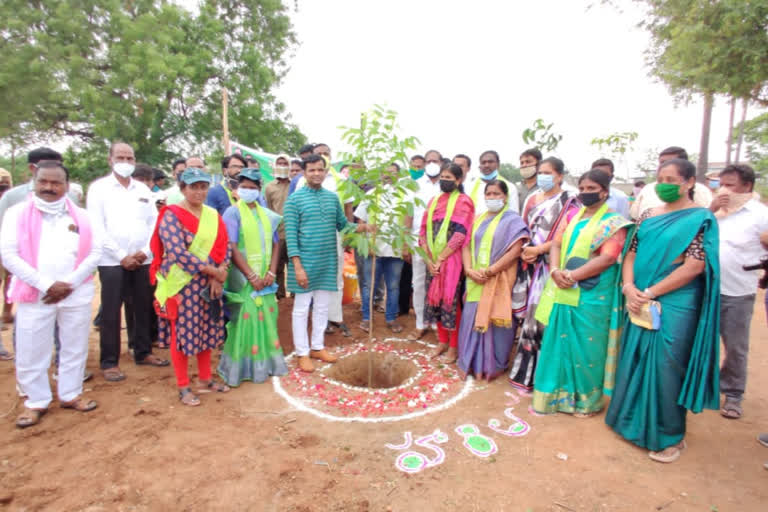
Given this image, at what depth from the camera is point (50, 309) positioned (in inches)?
133

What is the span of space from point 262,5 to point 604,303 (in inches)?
813

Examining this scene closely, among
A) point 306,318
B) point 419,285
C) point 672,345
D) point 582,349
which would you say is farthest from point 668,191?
point 306,318

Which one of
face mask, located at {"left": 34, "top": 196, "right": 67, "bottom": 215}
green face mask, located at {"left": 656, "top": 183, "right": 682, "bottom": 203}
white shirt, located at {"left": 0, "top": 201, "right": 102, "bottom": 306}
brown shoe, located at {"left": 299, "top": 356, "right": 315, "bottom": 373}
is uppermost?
green face mask, located at {"left": 656, "top": 183, "right": 682, "bottom": 203}

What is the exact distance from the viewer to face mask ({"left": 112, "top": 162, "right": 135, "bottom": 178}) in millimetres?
4215

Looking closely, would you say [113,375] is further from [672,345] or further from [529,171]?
[529,171]

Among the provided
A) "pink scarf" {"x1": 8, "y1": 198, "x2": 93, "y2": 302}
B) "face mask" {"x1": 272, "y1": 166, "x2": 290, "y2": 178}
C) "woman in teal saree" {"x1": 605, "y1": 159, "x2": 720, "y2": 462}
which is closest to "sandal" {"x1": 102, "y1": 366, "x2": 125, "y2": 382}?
"pink scarf" {"x1": 8, "y1": 198, "x2": 93, "y2": 302}

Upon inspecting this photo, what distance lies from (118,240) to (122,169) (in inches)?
28.3

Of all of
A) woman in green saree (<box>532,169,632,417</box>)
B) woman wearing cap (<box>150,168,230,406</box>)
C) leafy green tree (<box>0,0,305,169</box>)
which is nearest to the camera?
woman in green saree (<box>532,169,632,417</box>)

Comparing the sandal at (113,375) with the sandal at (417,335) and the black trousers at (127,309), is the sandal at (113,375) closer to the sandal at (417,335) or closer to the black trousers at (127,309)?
the black trousers at (127,309)

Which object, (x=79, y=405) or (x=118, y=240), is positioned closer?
(x=79, y=405)

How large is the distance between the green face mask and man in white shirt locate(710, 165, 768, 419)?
1233 millimetres

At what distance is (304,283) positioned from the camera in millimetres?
4383

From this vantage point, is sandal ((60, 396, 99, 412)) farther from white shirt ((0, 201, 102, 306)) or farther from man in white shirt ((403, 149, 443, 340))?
man in white shirt ((403, 149, 443, 340))

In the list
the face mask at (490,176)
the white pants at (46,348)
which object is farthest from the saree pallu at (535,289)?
the white pants at (46,348)
